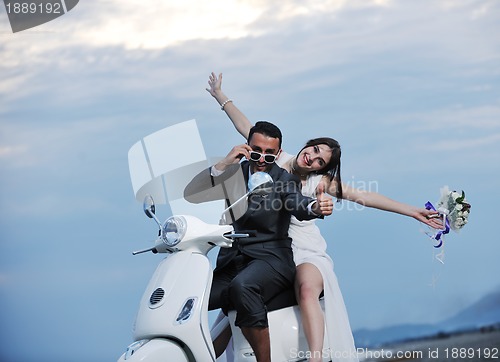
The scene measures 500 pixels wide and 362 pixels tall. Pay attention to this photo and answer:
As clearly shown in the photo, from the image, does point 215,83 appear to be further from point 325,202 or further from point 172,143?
point 325,202

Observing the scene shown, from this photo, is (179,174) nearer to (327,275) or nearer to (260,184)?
(260,184)

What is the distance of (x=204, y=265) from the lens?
2775 mm

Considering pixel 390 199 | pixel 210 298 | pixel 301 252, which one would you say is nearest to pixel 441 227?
pixel 390 199

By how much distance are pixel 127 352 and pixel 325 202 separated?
0.79m

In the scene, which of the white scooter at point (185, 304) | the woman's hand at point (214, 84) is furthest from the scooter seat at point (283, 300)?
the woman's hand at point (214, 84)

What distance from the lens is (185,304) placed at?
2.70m

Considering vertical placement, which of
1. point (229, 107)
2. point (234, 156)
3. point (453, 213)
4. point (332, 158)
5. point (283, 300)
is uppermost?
point (229, 107)

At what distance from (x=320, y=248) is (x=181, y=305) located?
751 millimetres

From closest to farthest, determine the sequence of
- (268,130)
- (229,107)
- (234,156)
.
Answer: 1. (234,156)
2. (268,130)
3. (229,107)

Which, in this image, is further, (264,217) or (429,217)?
(429,217)

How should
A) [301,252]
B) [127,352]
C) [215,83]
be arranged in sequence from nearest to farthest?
[127,352], [301,252], [215,83]

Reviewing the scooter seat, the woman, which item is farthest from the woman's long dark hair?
the scooter seat

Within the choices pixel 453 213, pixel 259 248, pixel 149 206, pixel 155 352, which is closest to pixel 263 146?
pixel 259 248

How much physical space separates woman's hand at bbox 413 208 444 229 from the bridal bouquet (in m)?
0.02
